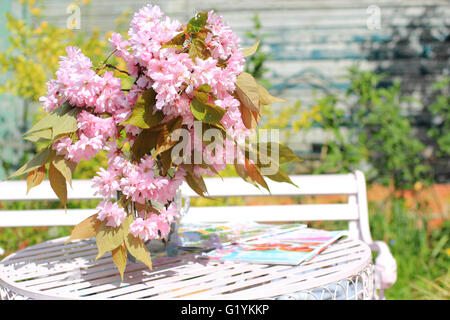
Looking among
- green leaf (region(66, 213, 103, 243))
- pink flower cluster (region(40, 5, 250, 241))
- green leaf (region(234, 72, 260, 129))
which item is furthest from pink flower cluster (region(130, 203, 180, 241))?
green leaf (region(234, 72, 260, 129))

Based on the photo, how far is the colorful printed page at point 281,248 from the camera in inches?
52.1

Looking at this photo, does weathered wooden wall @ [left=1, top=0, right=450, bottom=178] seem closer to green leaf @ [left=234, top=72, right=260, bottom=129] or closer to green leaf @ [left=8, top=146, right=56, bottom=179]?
green leaf @ [left=234, top=72, right=260, bottom=129]

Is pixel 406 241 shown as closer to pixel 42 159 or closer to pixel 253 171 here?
pixel 253 171

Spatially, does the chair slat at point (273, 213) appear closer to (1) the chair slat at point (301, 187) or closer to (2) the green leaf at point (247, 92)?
(1) the chair slat at point (301, 187)

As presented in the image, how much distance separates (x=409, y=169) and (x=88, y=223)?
373 cm

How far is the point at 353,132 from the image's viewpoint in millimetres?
4133

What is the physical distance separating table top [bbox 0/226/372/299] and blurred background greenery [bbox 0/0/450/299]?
1340 millimetres

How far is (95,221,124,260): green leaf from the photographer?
3.47 ft

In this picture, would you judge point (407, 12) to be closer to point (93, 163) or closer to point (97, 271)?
point (93, 163)

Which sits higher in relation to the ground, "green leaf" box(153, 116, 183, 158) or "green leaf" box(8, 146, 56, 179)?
"green leaf" box(153, 116, 183, 158)

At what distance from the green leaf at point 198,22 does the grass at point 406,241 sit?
6.75ft

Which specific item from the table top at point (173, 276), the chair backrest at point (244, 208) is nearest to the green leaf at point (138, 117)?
the table top at point (173, 276)

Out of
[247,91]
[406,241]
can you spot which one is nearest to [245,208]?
[247,91]

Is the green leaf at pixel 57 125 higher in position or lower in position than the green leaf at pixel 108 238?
higher
